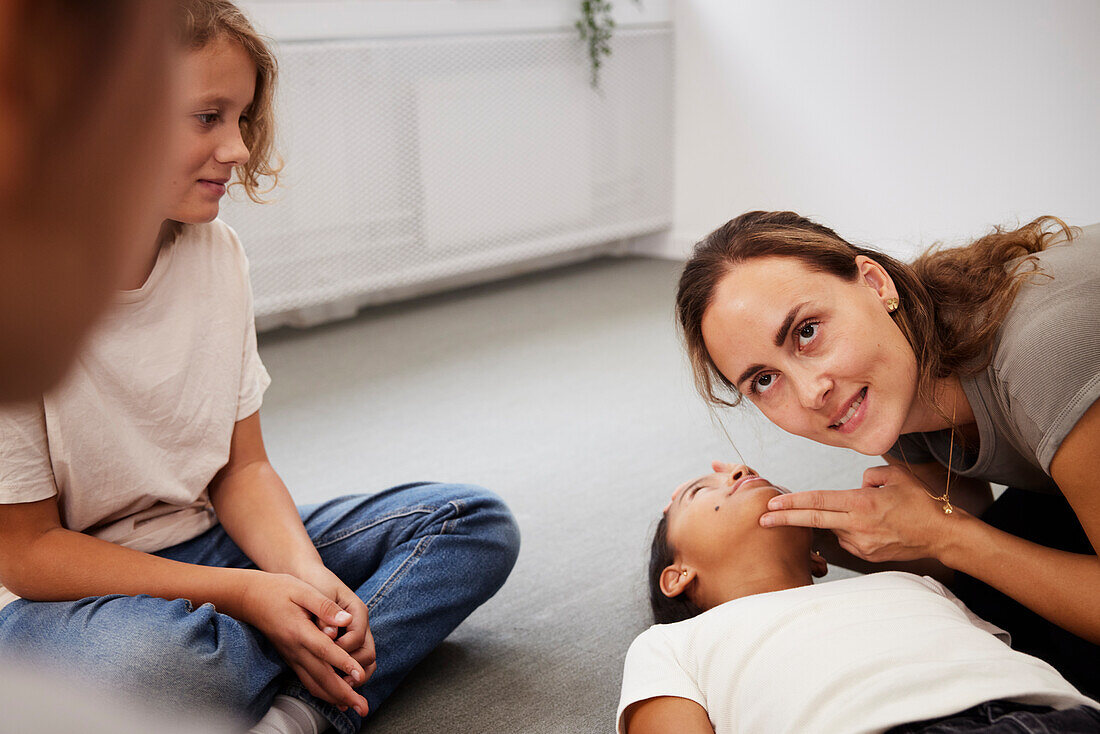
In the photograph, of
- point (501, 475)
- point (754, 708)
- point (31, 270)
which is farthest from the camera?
point (501, 475)

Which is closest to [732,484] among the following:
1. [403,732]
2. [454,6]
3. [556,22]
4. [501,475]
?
[403,732]

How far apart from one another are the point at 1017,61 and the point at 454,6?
171 centimetres

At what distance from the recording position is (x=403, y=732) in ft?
3.48

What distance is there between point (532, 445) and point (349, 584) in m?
0.79

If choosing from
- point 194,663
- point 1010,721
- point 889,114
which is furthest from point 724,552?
point 889,114

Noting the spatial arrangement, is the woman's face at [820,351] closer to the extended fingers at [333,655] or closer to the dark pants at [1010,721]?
the dark pants at [1010,721]

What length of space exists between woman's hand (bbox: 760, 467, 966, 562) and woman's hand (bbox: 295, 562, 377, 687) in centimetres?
44

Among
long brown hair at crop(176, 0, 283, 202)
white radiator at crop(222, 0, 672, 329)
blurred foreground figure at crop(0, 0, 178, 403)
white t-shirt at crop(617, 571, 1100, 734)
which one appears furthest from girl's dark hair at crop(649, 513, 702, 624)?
white radiator at crop(222, 0, 672, 329)

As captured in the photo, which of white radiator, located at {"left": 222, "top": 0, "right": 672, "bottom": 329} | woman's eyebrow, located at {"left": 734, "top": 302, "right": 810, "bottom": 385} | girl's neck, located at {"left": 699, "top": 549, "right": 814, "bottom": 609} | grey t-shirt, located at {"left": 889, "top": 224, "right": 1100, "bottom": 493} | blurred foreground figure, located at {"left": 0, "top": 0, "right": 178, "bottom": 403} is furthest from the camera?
white radiator, located at {"left": 222, "top": 0, "right": 672, "bottom": 329}

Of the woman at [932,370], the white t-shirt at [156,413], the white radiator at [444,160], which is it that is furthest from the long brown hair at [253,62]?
the white radiator at [444,160]

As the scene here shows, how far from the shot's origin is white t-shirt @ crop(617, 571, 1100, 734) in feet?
Result: 2.61

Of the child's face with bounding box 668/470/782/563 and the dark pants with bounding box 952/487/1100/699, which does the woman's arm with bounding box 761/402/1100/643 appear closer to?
the child's face with bounding box 668/470/782/563

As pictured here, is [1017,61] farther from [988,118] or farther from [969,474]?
[969,474]

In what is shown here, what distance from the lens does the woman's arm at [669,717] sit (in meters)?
0.88
